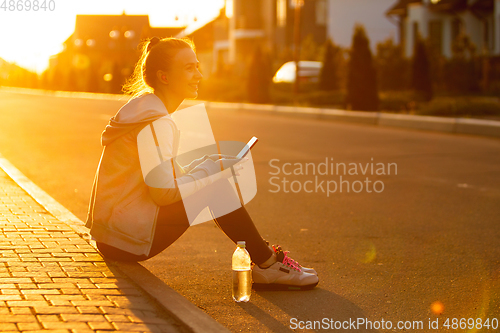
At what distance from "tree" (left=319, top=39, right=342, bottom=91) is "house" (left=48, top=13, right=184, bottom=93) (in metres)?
28.3

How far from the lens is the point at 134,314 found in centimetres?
334

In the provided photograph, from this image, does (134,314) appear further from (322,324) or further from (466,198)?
(466,198)

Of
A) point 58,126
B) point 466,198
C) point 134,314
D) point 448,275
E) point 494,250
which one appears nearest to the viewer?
point 134,314

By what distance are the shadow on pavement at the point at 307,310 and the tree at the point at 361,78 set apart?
1905cm

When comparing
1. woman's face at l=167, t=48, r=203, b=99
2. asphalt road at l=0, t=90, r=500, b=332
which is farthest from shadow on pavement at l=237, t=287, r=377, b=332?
woman's face at l=167, t=48, r=203, b=99

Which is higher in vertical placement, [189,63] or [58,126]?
[189,63]

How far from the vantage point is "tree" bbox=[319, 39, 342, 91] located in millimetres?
29344

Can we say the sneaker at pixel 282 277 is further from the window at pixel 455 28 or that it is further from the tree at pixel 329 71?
the window at pixel 455 28

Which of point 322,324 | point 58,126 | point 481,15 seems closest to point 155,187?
point 322,324

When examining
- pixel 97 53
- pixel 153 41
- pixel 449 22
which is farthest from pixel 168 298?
pixel 97 53

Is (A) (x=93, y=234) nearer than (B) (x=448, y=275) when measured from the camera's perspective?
Yes

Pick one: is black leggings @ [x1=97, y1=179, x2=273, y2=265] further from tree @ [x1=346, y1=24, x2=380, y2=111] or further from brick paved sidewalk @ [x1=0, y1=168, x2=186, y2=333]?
tree @ [x1=346, y1=24, x2=380, y2=111]

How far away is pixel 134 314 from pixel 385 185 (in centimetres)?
581

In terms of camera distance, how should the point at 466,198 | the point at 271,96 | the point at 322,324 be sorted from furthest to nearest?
the point at 271,96 → the point at 466,198 → the point at 322,324
